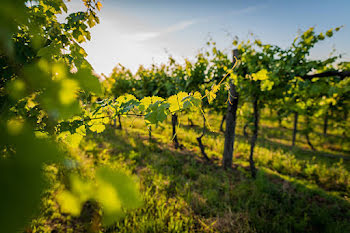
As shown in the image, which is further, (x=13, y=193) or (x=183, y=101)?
(x=183, y=101)

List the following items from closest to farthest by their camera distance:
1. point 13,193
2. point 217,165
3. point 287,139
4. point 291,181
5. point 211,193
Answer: point 13,193, point 211,193, point 291,181, point 217,165, point 287,139

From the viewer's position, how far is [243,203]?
334 centimetres

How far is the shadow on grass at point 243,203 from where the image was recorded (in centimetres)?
282

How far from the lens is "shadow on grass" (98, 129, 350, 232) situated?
2.82 metres

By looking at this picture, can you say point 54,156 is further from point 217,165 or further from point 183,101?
point 217,165

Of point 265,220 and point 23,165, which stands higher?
point 23,165

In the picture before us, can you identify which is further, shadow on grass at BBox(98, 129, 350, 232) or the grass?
shadow on grass at BBox(98, 129, 350, 232)

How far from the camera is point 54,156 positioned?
0.26 meters

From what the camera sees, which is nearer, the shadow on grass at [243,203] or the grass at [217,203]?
the grass at [217,203]

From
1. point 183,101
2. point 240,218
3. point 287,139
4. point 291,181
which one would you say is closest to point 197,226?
point 240,218

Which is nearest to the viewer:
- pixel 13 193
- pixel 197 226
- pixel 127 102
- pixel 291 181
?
pixel 13 193

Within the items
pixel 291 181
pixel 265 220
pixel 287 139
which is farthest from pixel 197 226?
pixel 287 139

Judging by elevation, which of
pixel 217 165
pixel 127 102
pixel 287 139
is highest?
pixel 127 102

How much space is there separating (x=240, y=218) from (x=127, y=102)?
324cm
